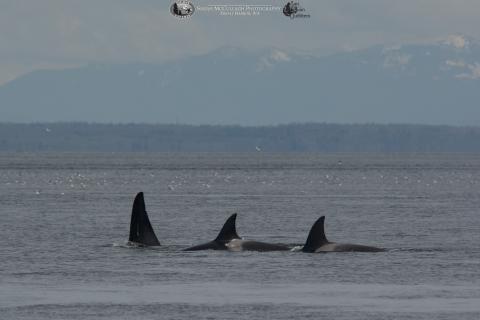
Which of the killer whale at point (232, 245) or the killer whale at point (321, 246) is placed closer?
the killer whale at point (321, 246)

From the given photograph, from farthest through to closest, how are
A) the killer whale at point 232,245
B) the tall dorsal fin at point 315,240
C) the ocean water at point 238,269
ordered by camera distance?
the killer whale at point 232,245, the tall dorsal fin at point 315,240, the ocean water at point 238,269

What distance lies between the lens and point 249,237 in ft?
146

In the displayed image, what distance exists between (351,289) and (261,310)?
3.54 m

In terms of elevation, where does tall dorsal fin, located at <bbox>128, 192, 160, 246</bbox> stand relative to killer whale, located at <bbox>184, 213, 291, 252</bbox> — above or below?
above

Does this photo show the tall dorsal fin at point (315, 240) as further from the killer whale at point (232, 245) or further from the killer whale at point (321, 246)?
the killer whale at point (232, 245)

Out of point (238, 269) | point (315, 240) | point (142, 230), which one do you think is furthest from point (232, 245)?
point (238, 269)

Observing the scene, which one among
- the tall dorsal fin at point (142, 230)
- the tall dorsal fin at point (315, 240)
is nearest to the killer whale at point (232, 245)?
the tall dorsal fin at point (315, 240)

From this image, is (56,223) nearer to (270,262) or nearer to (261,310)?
(270,262)

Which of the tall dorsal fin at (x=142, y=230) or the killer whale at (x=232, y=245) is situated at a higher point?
the tall dorsal fin at (x=142, y=230)

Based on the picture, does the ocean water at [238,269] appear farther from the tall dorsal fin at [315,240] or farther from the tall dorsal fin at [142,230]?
the tall dorsal fin at [142,230]

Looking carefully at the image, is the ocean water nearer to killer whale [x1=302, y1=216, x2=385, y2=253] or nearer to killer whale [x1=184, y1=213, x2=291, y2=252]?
killer whale [x1=302, y1=216, x2=385, y2=253]

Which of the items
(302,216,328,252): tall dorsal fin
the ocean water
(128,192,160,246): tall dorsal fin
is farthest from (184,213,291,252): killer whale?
(128,192,160,246): tall dorsal fin


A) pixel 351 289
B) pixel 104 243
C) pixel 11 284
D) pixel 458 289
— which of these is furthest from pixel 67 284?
pixel 104 243

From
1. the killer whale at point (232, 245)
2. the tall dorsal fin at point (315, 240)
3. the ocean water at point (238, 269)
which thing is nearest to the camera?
the ocean water at point (238, 269)
